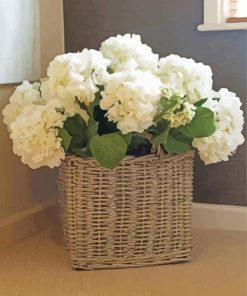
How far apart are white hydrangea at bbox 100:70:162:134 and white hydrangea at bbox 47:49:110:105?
0.05 meters

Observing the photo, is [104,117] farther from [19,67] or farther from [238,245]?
[238,245]

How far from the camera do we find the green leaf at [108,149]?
62.1 inches

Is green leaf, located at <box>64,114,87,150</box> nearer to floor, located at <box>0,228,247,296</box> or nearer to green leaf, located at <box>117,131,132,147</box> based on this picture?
green leaf, located at <box>117,131,132,147</box>

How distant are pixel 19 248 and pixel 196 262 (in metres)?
0.57

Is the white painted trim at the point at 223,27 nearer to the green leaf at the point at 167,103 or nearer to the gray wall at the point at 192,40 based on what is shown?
the gray wall at the point at 192,40

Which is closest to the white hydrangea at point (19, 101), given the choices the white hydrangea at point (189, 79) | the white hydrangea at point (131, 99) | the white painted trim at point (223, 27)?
the white hydrangea at point (131, 99)

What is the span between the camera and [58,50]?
7.34 ft

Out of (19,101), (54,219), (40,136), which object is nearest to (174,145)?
(40,136)

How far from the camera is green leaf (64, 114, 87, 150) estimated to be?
1679 millimetres

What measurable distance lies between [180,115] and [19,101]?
19.9 inches

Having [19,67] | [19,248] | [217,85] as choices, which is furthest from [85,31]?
[19,248]

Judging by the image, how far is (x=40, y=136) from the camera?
1.61 meters

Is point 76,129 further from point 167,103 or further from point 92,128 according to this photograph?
point 167,103

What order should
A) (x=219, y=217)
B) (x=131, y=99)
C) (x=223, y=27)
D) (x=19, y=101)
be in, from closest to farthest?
1. (x=131, y=99)
2. (x=19, y=101)
3. (x=223, y=27)
4. (x=219, y=217)
